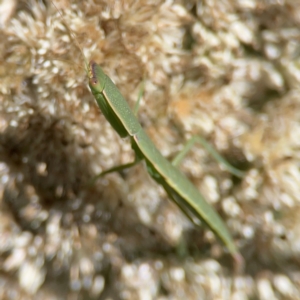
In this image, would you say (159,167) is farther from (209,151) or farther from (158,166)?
(209,151)

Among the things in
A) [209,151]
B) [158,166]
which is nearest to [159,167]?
[158,166]

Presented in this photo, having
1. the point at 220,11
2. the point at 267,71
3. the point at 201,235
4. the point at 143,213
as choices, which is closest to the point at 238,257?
the point at 201,235

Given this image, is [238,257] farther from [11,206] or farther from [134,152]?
[11,206]

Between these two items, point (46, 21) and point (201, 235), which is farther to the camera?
point (201, 235)

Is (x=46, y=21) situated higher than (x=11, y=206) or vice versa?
(x=46, y=21)
